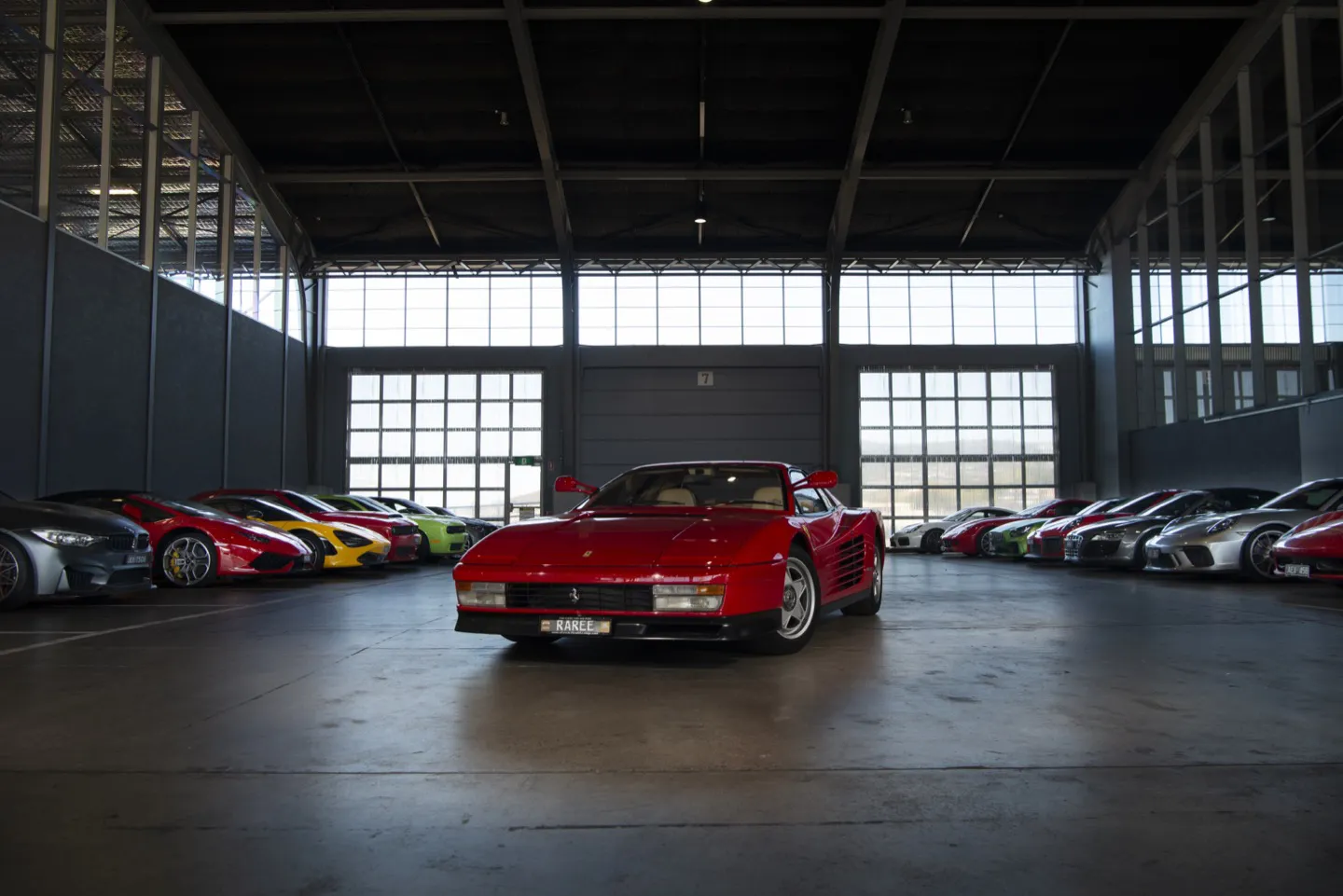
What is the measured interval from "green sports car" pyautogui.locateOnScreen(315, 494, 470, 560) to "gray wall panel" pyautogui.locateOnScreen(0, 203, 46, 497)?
4.32 meters

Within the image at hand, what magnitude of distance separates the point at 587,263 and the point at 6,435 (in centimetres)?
1762

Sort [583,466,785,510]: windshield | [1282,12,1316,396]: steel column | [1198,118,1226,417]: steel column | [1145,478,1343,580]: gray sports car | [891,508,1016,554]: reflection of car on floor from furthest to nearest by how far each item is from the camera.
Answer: [891,508,1016,554]: reflection of car on floor
[1198,118,1226,417]: steel column
[1282,12,1316,396]: steel column
[1145,478,1343,580]: gray sports car
[583,466,785,510]: windshield

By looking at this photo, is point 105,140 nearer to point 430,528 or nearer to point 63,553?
point 430,528

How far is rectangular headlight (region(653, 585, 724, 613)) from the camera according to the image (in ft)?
16.5

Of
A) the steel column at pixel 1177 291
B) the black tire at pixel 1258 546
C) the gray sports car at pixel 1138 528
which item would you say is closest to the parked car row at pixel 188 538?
the gray sports car at pixel 1138 528

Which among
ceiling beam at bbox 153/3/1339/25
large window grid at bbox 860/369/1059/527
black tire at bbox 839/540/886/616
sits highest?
ceiling beam at bbox 153/3/1339/25

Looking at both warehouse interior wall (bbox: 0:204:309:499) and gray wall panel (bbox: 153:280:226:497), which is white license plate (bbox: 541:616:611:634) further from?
gray wall panel (bbox: 153:280:226:497)

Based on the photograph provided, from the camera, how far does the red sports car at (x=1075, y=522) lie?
15.4m

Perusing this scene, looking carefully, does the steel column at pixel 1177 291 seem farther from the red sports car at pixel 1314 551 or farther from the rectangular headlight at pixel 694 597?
the rectangular headlight at pixel 694 597

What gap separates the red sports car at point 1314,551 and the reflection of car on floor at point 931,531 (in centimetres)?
1393

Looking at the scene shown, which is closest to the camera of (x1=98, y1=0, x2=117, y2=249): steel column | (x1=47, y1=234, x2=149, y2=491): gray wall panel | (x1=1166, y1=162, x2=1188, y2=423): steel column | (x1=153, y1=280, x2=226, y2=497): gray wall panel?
(x1=47, y1=234, x2=149, y2=491): gray wall panel

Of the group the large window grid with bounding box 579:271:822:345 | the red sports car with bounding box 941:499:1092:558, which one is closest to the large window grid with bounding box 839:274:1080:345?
the large window grid with bounding box 579:271:822:345

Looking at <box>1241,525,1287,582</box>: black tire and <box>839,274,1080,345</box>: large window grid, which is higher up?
<box>839,274,1080,345</box>: large window grid

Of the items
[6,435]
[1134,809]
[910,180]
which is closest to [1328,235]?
[910,180]
